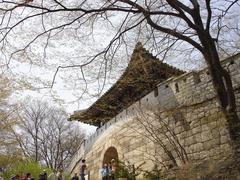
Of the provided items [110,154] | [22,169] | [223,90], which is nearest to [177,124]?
[223,90]

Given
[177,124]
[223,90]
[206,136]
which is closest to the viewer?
[223,90]

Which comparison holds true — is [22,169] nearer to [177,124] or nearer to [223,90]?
[177,124]

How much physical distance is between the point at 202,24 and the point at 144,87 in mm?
5495

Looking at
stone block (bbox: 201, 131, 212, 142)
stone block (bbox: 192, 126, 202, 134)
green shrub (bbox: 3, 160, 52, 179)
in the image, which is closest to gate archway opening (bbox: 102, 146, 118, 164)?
green shrub (bbox: 3, 160, 52, 179)

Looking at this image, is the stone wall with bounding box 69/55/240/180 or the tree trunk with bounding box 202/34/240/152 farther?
the stone wall with bounding box 69/55/240/180

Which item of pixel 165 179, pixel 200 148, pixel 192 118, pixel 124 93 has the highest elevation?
pixel 124 93

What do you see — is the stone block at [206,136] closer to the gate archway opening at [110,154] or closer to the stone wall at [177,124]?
the stone wall at [177,124]

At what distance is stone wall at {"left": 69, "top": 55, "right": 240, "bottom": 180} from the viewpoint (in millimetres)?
9508

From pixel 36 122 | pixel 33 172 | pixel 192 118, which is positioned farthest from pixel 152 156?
pixel 36 122

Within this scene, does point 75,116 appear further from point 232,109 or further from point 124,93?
point 232,109

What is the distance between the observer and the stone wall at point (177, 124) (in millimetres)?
9508

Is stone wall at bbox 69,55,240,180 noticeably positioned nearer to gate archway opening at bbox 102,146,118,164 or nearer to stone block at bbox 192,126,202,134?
stone block at bbox 192,126,202,134

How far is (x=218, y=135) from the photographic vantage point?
9.41 metres

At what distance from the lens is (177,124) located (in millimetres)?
10727
